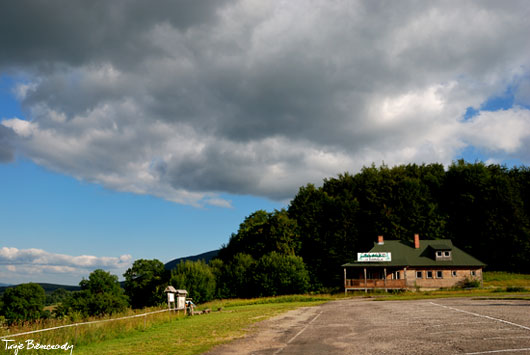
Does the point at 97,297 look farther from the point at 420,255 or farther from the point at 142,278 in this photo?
the point at 420,255

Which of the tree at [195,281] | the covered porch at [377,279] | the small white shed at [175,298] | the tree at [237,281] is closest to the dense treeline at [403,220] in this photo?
the covered porch at [377,279]

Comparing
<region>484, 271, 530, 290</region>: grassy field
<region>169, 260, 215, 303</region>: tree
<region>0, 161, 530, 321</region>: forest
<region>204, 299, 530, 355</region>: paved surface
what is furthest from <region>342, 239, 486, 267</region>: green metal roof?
<region>204, 299, 530, 355</region>: paved surface

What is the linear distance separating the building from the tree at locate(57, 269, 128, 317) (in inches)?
1525

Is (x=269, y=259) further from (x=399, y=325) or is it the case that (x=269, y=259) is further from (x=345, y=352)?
(x=345, y=352)

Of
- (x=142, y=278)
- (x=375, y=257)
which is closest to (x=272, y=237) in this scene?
(x=375, y=257)

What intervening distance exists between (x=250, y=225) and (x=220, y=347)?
209 ft

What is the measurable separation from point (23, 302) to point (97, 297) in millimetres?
15418

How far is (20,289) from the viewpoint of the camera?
71562mm

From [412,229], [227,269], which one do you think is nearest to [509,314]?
[227,269]

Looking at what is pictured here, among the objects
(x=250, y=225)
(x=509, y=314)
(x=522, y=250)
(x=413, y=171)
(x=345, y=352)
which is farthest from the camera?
(x=413, y=171)

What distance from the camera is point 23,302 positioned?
70.0 m

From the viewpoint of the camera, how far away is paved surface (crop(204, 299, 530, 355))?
41.6ft

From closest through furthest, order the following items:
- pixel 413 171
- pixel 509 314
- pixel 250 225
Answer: pixel 509 314 → pixel 250 225 → pixel 413 171

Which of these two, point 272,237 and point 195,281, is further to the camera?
point 272,237
